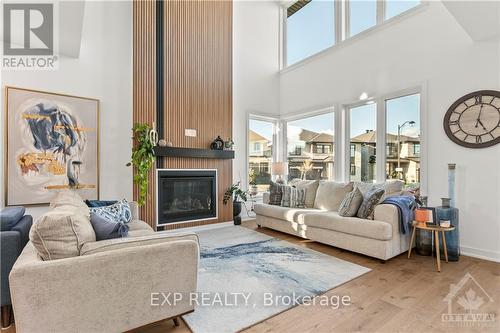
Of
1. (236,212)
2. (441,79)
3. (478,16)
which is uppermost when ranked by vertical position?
(478,16)

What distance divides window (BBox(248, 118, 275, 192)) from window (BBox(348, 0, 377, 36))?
2.52 metres

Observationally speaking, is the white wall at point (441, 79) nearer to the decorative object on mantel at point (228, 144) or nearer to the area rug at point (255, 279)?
the area rug at point (255, 279)

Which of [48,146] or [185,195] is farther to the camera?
[185,195]

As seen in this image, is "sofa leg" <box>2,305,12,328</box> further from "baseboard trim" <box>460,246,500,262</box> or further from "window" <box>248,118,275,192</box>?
"baseboard trim" <box>460,246,500,262</box>

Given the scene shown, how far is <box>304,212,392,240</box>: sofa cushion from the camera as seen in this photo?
2.93m

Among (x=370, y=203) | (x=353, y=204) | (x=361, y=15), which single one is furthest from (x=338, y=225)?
(x=361, y=15)

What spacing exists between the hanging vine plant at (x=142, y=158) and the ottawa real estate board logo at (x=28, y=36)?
1454 mm

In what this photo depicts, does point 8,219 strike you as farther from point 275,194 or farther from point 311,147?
point 311,147

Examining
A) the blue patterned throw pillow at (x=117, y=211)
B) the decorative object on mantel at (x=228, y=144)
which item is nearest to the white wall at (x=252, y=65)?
the decorative object on mantel at (x=228, y=144)

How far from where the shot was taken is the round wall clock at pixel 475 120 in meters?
3.05

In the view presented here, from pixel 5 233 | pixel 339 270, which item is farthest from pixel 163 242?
pixel 339 270

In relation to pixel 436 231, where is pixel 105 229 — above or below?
above

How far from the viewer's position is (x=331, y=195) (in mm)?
4234

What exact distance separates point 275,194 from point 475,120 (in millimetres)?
2982
